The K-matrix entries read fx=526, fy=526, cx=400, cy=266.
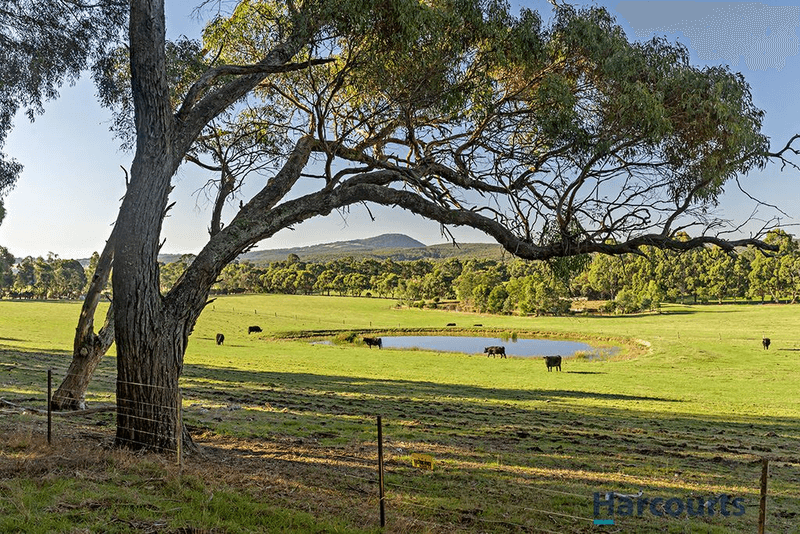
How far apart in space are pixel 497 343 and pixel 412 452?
41.6 meters

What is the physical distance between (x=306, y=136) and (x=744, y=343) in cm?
4032

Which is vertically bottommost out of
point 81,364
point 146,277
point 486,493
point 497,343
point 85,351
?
point 497,343

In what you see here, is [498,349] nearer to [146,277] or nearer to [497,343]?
[497,343]

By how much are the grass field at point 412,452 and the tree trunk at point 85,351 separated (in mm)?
492

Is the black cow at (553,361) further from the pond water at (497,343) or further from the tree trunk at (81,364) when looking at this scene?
the tree trunk at (81,364)

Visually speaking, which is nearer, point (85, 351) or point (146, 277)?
point (146, 277)

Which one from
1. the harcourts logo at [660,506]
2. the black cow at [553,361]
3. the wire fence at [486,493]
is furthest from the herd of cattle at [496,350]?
the harcourts logo at [660,506]

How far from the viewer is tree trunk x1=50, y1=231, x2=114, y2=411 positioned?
10.0 meters

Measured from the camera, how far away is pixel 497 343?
163 ft

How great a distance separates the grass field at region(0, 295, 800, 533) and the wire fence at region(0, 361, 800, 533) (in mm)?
40

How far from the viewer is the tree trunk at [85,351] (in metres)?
10.0

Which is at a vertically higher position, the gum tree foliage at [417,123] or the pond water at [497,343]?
the gum tree foliage at [417,123]

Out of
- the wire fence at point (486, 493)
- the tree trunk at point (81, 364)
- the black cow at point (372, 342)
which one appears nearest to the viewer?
the wire fence at point (486, 493)

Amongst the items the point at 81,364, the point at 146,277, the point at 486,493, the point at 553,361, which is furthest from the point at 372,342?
the point at 146,277
